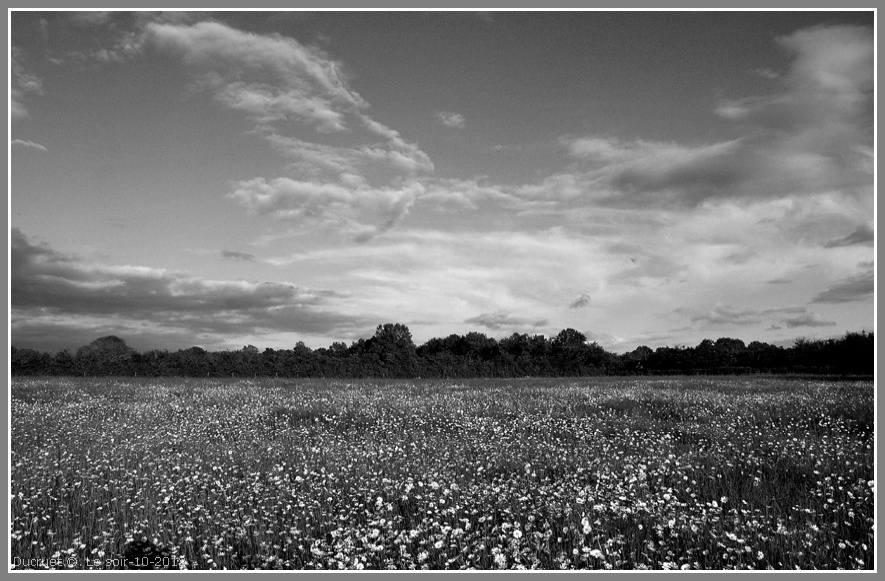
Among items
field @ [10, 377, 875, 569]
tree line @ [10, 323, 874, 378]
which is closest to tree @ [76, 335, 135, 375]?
tree line @ [10, 323, 874, 378]

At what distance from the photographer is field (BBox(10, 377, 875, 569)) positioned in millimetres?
5367

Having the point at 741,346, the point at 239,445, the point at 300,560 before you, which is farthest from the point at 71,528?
the point at 741,346

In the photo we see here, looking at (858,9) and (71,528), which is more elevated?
(858,9)

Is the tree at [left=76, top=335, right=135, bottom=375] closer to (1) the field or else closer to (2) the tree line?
(2) the tree line

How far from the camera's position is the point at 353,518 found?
630cm

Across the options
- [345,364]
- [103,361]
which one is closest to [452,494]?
[345,364]

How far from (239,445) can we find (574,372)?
53.1 metres

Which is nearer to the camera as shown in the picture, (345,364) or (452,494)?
(452,494)

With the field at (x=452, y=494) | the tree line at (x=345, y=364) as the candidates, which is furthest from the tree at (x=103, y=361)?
the field at (x=452, y=494)

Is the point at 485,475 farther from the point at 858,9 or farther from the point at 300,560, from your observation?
the point at 858,9

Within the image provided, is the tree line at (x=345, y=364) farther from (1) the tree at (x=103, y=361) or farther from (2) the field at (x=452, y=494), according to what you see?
(2) the field at (x=452, y=494)

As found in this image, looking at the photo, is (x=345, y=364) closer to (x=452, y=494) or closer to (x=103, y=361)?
(x=103, y=361)

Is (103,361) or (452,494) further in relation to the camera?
(103,361)

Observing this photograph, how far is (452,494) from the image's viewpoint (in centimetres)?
696
